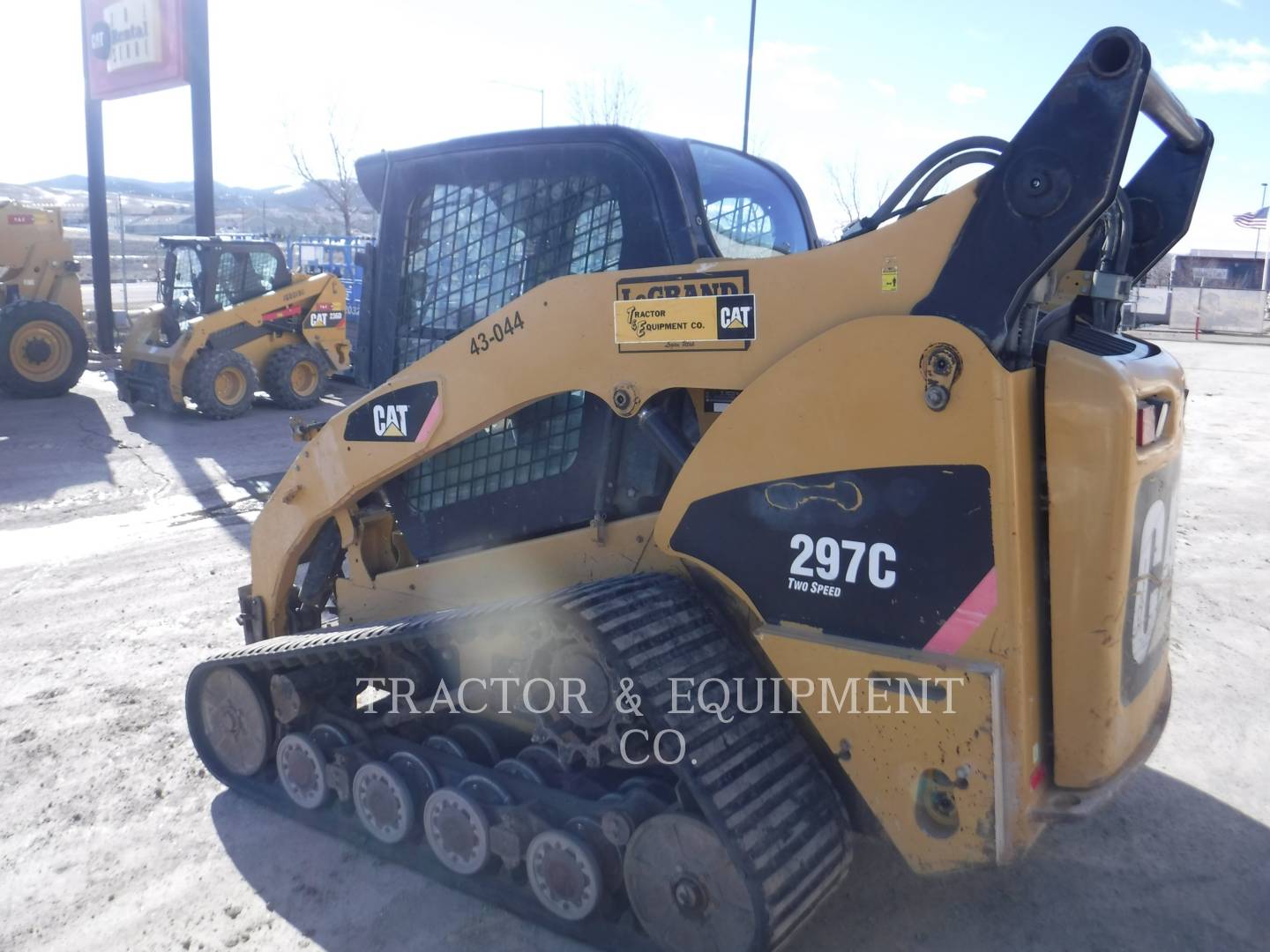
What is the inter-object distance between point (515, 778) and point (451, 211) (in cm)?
206

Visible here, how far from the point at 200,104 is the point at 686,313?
16021mm

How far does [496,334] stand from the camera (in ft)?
11.3

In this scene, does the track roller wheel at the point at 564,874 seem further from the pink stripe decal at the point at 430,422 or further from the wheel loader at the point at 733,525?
the pink stripe decal at the point at 430,422

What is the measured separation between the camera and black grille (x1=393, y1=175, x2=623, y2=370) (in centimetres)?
351

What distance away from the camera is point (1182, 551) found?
289 inches

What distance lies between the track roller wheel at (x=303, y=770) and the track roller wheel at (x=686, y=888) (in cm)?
137

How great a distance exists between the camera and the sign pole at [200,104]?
52.9 feet

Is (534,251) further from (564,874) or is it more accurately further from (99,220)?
(99,220)

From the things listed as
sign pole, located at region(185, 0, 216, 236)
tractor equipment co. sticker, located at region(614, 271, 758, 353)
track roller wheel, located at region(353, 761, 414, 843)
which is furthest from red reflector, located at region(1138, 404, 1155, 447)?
sign pole, located at region(185, 0, 216, 236)

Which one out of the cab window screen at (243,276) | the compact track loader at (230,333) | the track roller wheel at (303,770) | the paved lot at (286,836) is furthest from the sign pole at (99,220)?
the track roller wheel at (303,770)

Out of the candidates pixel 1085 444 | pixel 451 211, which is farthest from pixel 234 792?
pixel 1085 444

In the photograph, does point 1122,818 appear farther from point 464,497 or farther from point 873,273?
point 464,497

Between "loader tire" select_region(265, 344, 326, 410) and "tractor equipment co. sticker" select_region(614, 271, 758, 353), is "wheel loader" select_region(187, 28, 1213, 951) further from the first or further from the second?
"loader tire" select_region(265, 344, 326, 410)

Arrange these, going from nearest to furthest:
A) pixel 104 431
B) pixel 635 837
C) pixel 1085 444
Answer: pixel 1085 444
pixel 635 837
pixel 104 431
